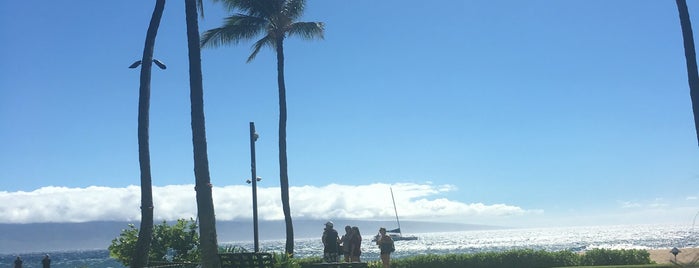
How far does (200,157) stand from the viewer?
14453 mm

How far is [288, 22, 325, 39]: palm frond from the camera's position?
87.4ft

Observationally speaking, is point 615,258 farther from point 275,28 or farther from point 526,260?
point 275,28

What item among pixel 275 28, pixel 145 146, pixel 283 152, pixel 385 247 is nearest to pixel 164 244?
pixel 145 146

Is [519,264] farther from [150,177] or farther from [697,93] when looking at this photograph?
[150,177]

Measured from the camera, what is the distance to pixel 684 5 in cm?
1705

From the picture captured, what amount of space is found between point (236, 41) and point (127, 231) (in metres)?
10.1

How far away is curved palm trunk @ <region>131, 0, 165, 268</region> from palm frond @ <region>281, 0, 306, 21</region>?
29.3ft

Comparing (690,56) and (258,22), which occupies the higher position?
(258,22)

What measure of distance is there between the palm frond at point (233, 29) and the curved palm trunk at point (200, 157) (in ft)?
33.6

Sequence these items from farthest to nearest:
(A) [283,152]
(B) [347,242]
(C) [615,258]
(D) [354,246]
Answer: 1. (A) [283,152]
2. (C) [615,258]
3. (B) [347,242]
4. (D) [354,246]

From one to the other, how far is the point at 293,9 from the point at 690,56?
14493 millimetres

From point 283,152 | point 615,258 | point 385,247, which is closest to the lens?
point 385,247

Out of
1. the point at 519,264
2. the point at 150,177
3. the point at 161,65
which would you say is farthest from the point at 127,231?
the point at 519,264

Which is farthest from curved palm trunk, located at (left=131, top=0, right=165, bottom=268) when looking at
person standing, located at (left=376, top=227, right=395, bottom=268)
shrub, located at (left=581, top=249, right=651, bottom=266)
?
shrub, located at (left=581, top=249, right=651, bottom=266)
